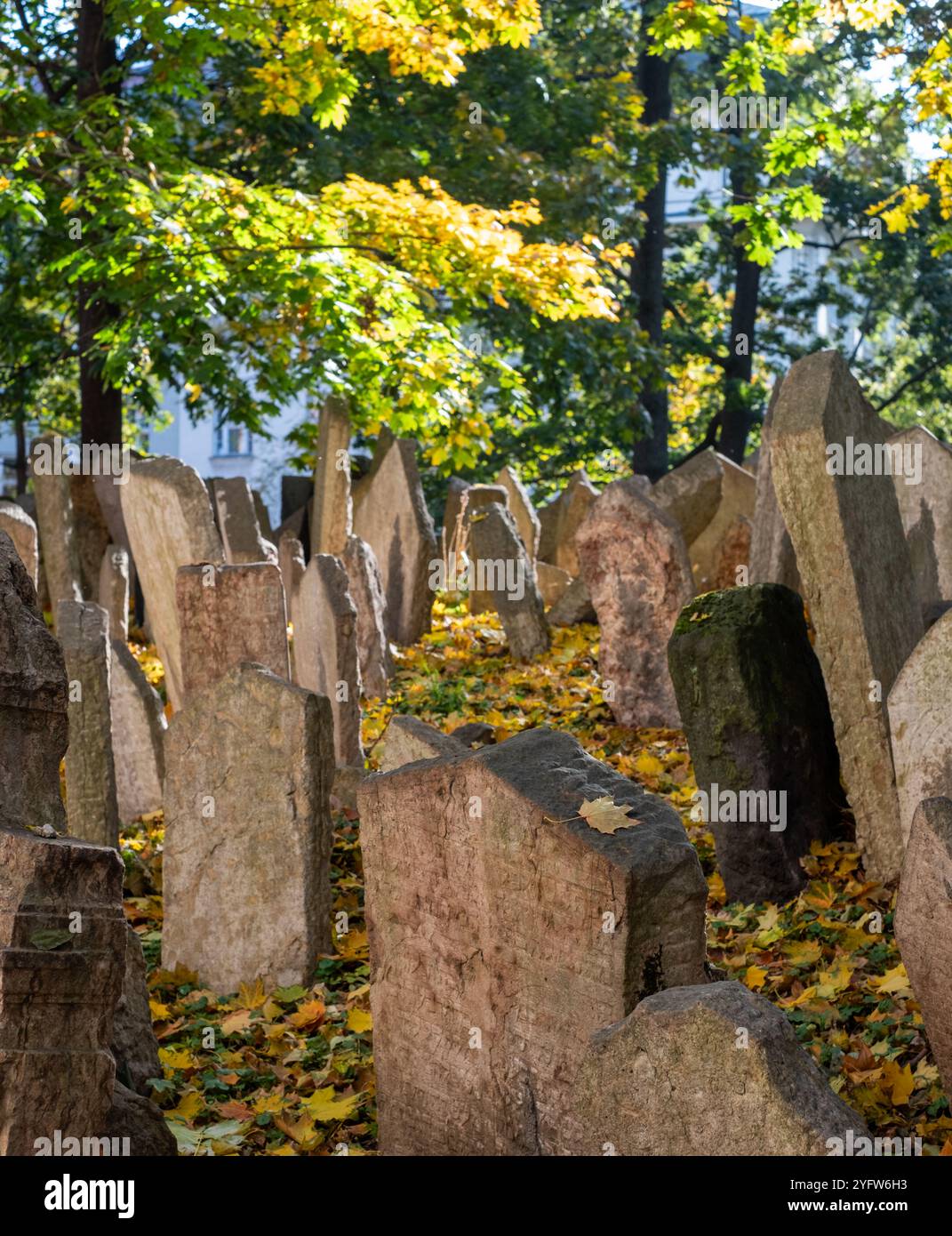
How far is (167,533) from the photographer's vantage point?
8852 mm

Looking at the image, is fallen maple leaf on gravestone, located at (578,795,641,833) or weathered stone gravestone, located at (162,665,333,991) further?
weathered stone gravestone, located at (162,665,333,991)

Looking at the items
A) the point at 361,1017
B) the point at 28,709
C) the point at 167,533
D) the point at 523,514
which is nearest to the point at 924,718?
the point at 361,1017

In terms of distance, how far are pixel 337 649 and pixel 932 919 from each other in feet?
15.3

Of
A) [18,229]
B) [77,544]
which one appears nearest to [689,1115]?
[77,544]

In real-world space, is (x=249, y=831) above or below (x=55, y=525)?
below

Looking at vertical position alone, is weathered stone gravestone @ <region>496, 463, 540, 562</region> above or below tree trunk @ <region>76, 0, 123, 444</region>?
below

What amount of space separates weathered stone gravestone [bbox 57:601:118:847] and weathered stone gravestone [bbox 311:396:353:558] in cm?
432

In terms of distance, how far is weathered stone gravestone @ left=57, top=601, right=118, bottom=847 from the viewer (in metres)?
7.00

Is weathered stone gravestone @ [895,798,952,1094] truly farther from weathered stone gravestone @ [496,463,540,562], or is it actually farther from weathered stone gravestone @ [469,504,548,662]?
weathered stone gravestone @ [496,463,540,562]

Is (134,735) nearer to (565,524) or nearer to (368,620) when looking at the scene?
(368,620)

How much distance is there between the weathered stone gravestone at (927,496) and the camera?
9.42 meters

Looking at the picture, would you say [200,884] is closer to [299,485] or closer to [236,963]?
[236,963]

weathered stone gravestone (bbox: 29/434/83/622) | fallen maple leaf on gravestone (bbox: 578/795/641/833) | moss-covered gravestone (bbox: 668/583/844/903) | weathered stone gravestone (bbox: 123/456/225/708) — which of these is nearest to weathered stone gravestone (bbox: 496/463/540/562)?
weathered stone gravestone (bbox: 29/434/83/622)

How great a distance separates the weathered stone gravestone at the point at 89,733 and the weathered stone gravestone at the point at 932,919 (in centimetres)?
402
